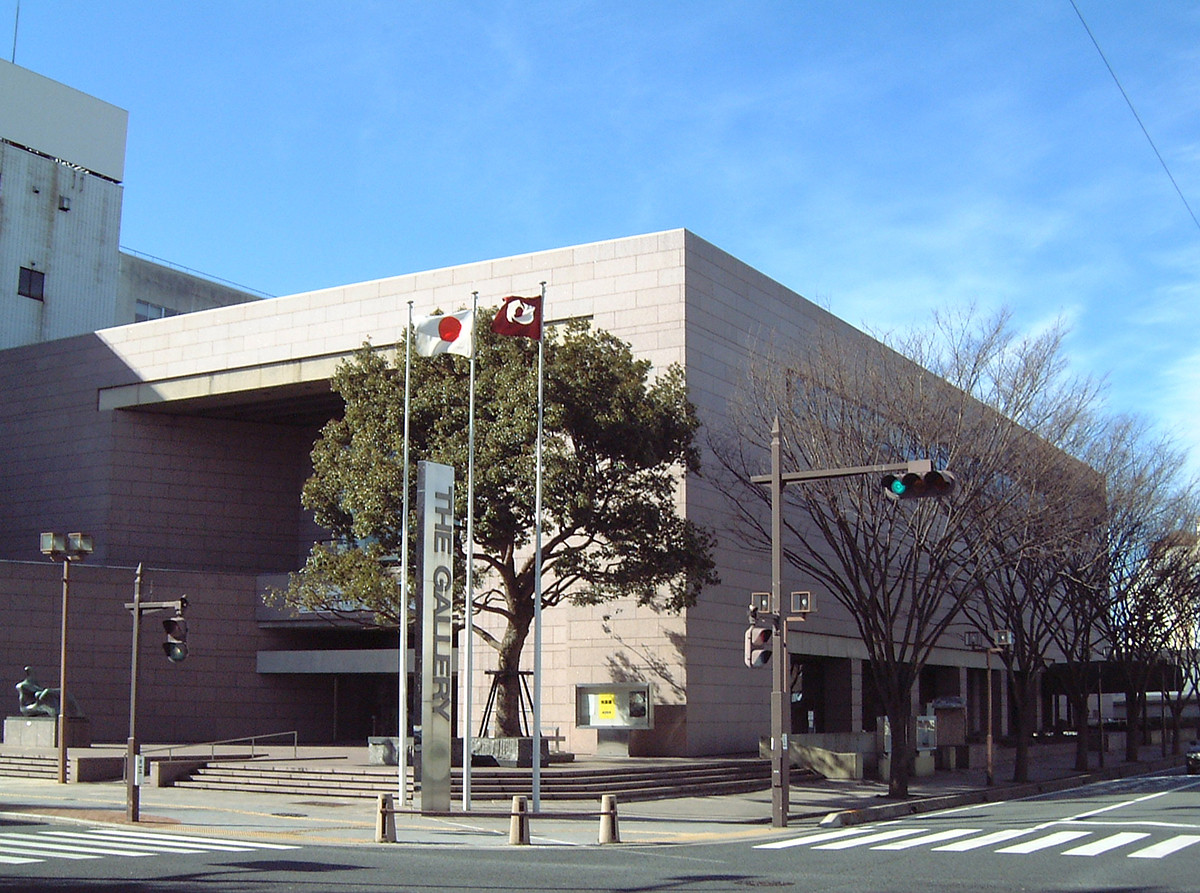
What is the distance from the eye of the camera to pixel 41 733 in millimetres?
36438

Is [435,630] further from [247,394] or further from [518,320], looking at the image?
[247,394]

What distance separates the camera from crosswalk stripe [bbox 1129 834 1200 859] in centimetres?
1817

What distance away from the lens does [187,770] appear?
31125mm

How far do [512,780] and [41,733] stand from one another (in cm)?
1659

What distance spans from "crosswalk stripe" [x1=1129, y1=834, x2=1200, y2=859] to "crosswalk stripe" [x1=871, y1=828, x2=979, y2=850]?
328 cm

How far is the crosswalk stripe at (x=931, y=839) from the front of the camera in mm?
19922

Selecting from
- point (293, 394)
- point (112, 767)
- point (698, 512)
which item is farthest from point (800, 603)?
point (293, 394)

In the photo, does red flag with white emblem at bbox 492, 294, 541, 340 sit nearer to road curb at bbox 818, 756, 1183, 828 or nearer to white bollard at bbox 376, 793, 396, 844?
white bollard at bbox 376, 793, 396, 844

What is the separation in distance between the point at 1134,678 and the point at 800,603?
40688 mm

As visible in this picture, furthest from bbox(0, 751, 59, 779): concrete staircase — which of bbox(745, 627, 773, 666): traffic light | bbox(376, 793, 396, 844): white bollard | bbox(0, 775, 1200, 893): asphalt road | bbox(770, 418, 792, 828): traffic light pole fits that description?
bbox(745, 627, 773, 666): traffic light

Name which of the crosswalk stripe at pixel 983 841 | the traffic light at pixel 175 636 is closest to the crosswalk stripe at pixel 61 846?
the traffic light at pixel 175 636

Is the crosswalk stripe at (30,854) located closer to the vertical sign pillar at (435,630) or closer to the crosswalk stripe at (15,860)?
the crosswalk stripe at (15,860)

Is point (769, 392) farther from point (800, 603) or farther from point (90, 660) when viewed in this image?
point (90, 660)

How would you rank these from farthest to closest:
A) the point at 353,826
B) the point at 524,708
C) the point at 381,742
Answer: the point at 524,708, the point at 381,742, the point at 353,826
